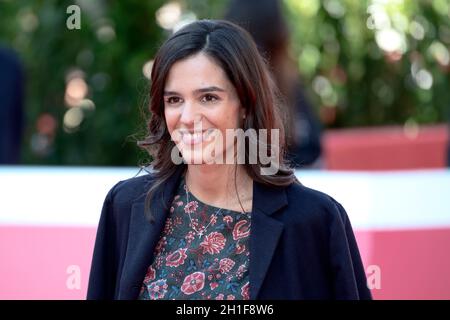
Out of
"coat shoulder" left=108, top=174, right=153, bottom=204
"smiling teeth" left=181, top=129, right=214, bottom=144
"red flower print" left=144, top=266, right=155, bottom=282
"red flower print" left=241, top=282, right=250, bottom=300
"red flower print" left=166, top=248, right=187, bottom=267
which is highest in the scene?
"smiling teeth" left=181, top=129, right=214, bottom=144

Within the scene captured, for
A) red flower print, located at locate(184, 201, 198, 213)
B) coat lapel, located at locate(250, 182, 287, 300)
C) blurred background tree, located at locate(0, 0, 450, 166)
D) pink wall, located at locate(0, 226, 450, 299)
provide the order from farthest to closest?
blurred background tree, located at locate(0, 0, 450, 166), pink wall, located at locate(0, 226, 450, 299), red flower print, located at locate(184, 201, 198, 213), coat lapel, located at locate(250, 182, 287, 300)

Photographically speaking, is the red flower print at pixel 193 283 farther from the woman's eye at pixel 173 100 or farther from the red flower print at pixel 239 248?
the woman's eye at pixel 173 100

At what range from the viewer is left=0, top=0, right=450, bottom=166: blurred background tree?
703 cm

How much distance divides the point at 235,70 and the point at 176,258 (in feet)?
1.49

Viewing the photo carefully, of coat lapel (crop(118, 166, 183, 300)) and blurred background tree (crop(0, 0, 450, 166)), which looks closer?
coat lapel (crop(118, 166, 183, 300))

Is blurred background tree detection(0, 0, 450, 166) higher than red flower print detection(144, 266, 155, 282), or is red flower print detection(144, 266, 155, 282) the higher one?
blurred background tree detection(0, 0, 450, 166)

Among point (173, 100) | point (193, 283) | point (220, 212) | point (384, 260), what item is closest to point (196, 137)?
point (173, 100)

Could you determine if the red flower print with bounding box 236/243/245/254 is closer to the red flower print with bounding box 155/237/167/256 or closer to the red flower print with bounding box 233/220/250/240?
the red flower print with bounding box 233/220/250/240

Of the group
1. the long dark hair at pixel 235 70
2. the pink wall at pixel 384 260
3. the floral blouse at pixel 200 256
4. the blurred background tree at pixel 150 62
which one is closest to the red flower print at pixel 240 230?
the floral blouse at pixel 200 256

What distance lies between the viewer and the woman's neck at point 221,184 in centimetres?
234

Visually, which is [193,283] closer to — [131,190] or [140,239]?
[140,239]

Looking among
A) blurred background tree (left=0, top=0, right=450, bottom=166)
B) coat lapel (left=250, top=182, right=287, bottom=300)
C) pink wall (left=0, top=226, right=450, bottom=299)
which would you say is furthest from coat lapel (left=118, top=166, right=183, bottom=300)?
blurred background tree (left=0, top=0, right=450, bottom=166)

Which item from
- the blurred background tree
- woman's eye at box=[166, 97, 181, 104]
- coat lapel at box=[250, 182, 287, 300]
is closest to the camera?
coat lapel at box=[250, 182, 287, 300]

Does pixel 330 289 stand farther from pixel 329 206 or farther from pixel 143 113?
pixel 143 113
